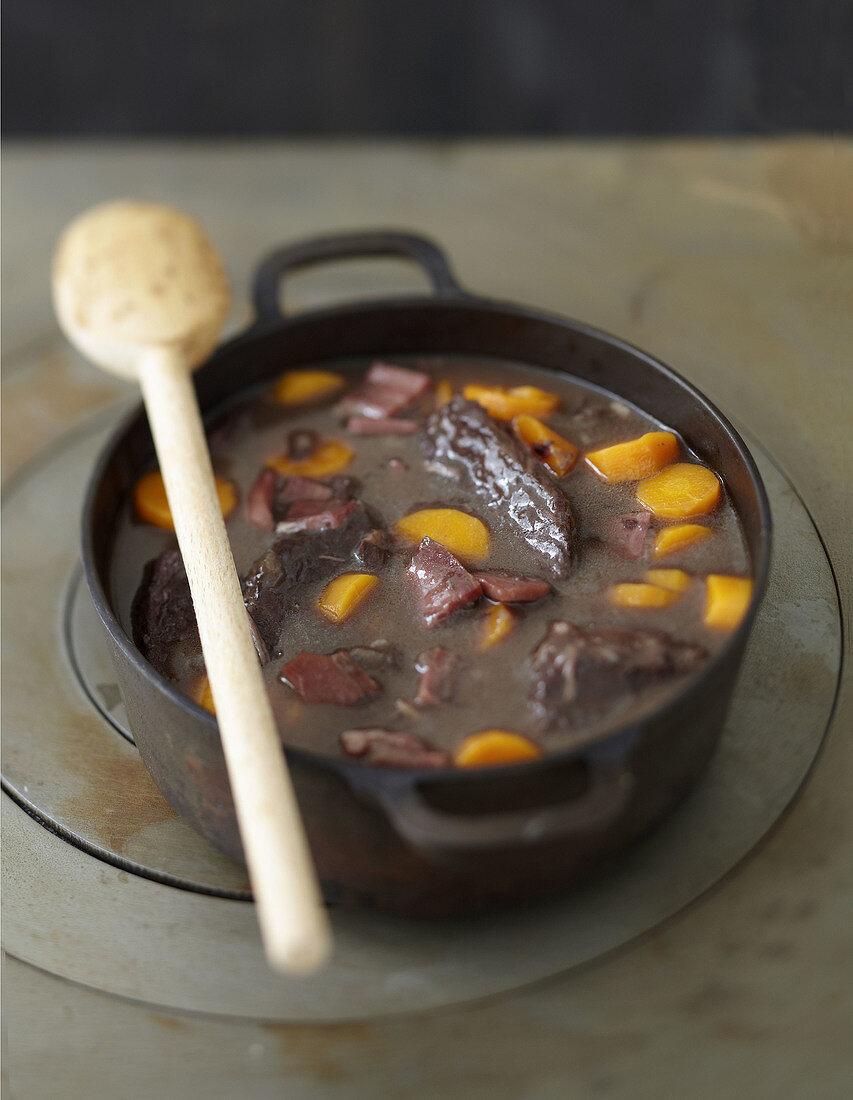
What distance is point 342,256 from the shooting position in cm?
284

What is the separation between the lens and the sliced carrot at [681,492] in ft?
7.30

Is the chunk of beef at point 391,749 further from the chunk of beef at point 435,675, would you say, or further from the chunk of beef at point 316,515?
the chunk of beef at point 316,515

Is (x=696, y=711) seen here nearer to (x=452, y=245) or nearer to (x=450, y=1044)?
(x=450, y=1044)

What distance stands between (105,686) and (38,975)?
2.14 ft

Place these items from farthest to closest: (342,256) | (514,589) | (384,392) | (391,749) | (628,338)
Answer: (628,338) → (342,256) → (384,392) → (514,589) → (391,749)

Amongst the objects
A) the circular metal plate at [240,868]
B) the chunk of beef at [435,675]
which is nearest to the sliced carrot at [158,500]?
the circular metal plate at [240,868]

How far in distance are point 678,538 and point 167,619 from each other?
3.27 ft

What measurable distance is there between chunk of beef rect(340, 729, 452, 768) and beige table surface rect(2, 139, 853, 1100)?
41 cm

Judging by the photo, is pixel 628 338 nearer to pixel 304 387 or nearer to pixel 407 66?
pixel 304 387

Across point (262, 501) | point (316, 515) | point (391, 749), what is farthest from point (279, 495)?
point (391, 749)

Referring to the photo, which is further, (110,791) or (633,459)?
(633,459)

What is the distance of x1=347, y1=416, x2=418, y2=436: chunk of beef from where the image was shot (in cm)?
256

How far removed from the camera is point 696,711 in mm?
1708

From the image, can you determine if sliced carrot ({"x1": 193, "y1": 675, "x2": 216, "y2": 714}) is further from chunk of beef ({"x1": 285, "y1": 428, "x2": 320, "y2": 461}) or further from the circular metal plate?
chunk of beef ({"x1": 285, "y1": 428, "x2": 320, "y2": 461})
